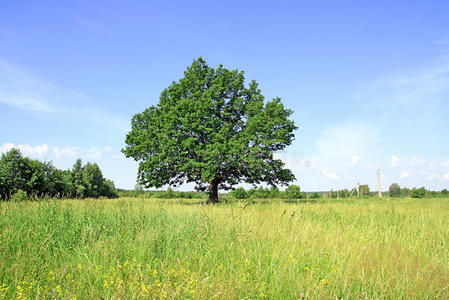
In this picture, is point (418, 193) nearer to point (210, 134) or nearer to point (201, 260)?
point (210, 134)

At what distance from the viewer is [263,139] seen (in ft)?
65.4

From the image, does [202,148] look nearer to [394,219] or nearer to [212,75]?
[212,75]

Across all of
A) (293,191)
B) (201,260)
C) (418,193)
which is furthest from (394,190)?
(201,260)

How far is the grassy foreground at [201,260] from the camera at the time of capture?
3.03m

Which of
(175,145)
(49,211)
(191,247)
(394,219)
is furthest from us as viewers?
(175,145)

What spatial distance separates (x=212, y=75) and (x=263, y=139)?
7127mm

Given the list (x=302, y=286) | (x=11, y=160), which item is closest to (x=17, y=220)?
(x=302, y=286)

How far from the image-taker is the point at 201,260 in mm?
3900

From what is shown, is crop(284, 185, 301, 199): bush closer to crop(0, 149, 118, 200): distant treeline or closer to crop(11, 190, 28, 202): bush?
crop(0, 149, 118, 200): distant treeline

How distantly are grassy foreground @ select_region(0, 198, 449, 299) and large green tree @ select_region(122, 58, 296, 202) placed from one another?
39.8ft

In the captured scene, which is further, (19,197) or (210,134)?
(210,134)

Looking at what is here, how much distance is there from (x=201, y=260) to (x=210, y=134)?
1581cm

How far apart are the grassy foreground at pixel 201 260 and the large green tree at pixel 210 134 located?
39.8ft

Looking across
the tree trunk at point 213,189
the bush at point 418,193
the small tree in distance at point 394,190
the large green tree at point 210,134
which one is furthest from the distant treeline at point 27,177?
the small tree in distance at point 394,190
